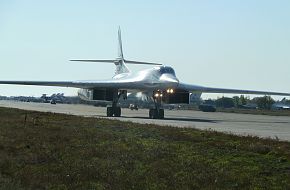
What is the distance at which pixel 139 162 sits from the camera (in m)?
12.9

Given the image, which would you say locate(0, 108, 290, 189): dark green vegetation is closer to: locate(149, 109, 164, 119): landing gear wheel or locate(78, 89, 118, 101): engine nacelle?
locate(149, 109, 164, 119): landing gear wheel

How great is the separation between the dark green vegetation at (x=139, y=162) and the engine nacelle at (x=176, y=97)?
25.4 m

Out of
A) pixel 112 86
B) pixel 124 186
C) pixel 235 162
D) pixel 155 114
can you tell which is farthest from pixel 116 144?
pixel 112 86

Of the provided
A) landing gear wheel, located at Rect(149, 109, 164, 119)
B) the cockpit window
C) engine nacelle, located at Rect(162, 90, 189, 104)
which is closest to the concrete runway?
landing gear wheel, located at Rect(149, 109, 164, 119)

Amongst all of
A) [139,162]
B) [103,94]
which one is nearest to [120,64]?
[103,94]

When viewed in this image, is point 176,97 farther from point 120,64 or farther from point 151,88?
point 120,64

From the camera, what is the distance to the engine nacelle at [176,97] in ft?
145

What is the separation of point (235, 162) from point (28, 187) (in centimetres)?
514

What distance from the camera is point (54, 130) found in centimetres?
2153

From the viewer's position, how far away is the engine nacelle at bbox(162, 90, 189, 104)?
4428cm

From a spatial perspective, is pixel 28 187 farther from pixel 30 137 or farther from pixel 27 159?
pixel 30 137

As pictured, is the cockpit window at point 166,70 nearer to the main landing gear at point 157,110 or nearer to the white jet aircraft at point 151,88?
the white jet aircraft at point 151,88

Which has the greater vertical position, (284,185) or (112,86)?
(112,86)

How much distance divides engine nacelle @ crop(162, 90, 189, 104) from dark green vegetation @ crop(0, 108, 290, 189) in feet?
83.5
